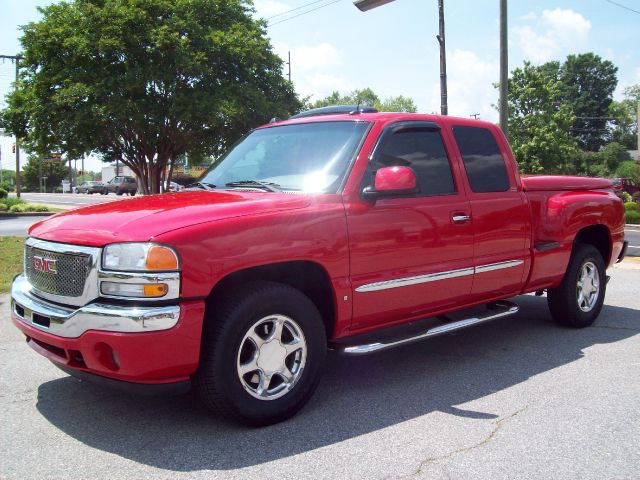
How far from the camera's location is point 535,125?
140 feet

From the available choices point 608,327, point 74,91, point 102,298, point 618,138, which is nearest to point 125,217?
point 102,298

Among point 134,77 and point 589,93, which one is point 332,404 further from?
point 589,93

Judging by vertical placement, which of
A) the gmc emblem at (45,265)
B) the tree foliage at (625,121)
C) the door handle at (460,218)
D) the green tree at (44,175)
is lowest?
the gmc emblem at (45,265)

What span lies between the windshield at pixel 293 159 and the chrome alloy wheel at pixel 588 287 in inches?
118

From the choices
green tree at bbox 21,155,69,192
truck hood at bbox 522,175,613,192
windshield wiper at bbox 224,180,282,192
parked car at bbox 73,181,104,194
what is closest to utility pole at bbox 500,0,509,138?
truck hood at bbox 522,175,613,192

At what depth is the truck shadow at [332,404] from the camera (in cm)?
329

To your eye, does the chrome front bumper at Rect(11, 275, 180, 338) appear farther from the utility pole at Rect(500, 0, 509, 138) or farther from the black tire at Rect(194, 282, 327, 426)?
the utility pole at Rect(500, 0, 509, 138)

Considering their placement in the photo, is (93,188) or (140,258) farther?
(93,188)

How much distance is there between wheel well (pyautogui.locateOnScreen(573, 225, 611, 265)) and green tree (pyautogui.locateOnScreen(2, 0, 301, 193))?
14.5 m

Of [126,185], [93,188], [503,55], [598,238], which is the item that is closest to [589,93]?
[126,185]

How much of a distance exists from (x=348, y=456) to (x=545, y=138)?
42309 mm

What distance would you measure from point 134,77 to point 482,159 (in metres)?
15.9

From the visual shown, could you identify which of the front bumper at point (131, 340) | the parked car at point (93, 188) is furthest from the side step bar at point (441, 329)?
the parked car at point (93, 188)

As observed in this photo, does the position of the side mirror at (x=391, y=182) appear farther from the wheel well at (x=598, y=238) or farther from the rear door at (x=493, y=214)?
the wheel well at (x=598, y=238)
